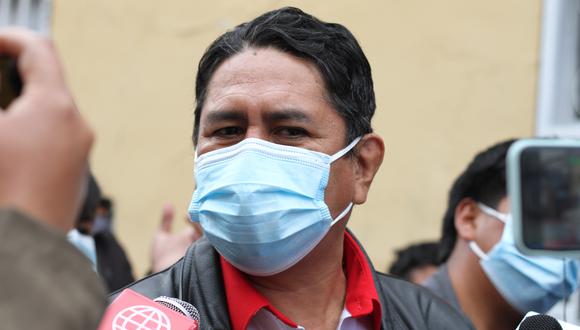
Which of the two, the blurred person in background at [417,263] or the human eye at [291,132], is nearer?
the human eye at [291,132]

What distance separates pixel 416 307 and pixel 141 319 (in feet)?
3.41

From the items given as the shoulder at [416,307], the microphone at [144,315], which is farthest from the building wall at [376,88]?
the microphone at [144,315]

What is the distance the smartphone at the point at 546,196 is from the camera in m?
2.45

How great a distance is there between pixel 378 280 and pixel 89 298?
1767mm

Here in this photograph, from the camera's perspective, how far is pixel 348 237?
298 centimetres

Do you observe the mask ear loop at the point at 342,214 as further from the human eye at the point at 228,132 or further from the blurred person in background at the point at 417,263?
the blurred person in background at the point at 417,263

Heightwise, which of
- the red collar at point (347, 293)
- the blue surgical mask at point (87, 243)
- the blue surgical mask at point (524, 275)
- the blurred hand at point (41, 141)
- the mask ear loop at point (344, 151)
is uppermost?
the blurred hand at point (41, 141)

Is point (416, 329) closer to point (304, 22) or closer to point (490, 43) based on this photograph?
point (304, 22)

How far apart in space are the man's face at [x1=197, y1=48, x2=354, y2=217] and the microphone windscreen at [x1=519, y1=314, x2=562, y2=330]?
25.4 inches

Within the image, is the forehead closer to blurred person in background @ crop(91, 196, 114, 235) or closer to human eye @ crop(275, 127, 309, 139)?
human eye @ crop(275, 127, 309, 139)

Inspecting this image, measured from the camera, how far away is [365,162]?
2.90m

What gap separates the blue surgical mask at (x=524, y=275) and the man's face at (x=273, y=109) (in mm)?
1204

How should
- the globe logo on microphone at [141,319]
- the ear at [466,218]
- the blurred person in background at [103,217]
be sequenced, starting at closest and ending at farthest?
the globe logo on microphone at [141,319] → the ear at [466,218] → the blurred person in background at [103,217]

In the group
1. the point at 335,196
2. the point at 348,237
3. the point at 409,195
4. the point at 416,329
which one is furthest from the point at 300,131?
the point at 409,195
